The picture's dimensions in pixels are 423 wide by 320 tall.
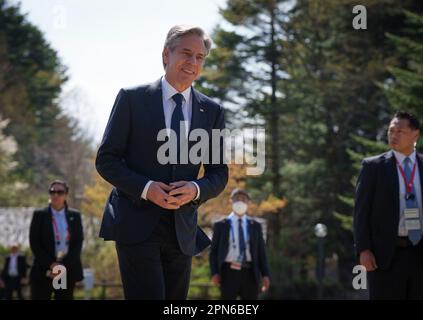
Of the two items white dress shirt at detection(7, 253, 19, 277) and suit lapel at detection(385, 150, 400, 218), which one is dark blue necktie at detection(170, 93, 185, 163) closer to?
suit lapel at detection(385, 150, 400, 218)

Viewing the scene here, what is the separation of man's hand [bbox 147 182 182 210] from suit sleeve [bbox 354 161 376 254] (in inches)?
112

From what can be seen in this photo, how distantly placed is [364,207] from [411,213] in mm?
420

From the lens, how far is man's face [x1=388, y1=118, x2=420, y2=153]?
21.9 feet

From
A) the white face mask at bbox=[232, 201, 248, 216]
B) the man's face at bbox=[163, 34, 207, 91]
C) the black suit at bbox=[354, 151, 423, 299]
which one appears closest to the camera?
the man's face at bbox=[163, 34, 207, 91]

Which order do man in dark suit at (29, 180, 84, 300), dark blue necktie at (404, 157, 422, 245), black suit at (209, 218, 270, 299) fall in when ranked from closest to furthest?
dark blue necktie at (404, 157, 422, 245) < man in dark suit at (29, 180, 84, 300) < black suit at (209, 218, 270, 299)

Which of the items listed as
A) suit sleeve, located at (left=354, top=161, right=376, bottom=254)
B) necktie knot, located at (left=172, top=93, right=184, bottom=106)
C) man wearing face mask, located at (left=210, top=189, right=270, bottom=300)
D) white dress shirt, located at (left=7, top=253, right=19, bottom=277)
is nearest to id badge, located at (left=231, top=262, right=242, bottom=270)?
man wearing face mask, located at (left=210, top=189, right=270, bottom=300)

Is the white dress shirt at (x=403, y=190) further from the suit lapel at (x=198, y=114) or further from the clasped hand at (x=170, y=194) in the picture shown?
the clasped hand at (x=170, y=194)

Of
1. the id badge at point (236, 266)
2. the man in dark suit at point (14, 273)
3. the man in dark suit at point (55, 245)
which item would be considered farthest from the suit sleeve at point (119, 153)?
the man in dark suit at point (14, 273)

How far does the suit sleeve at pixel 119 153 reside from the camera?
13.4 ft

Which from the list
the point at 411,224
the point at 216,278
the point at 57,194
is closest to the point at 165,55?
the point at 411,224

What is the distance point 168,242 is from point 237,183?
24637 millimetres

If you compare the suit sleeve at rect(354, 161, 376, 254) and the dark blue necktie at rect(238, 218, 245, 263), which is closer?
the suit sleeve at rect(354, 161, 376, 254)

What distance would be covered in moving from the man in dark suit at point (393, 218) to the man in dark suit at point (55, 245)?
460cm

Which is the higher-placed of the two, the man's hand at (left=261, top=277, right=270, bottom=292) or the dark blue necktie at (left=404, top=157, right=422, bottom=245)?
the dark blue necktie at (left=404, top=157, right=422, bottom=245)
